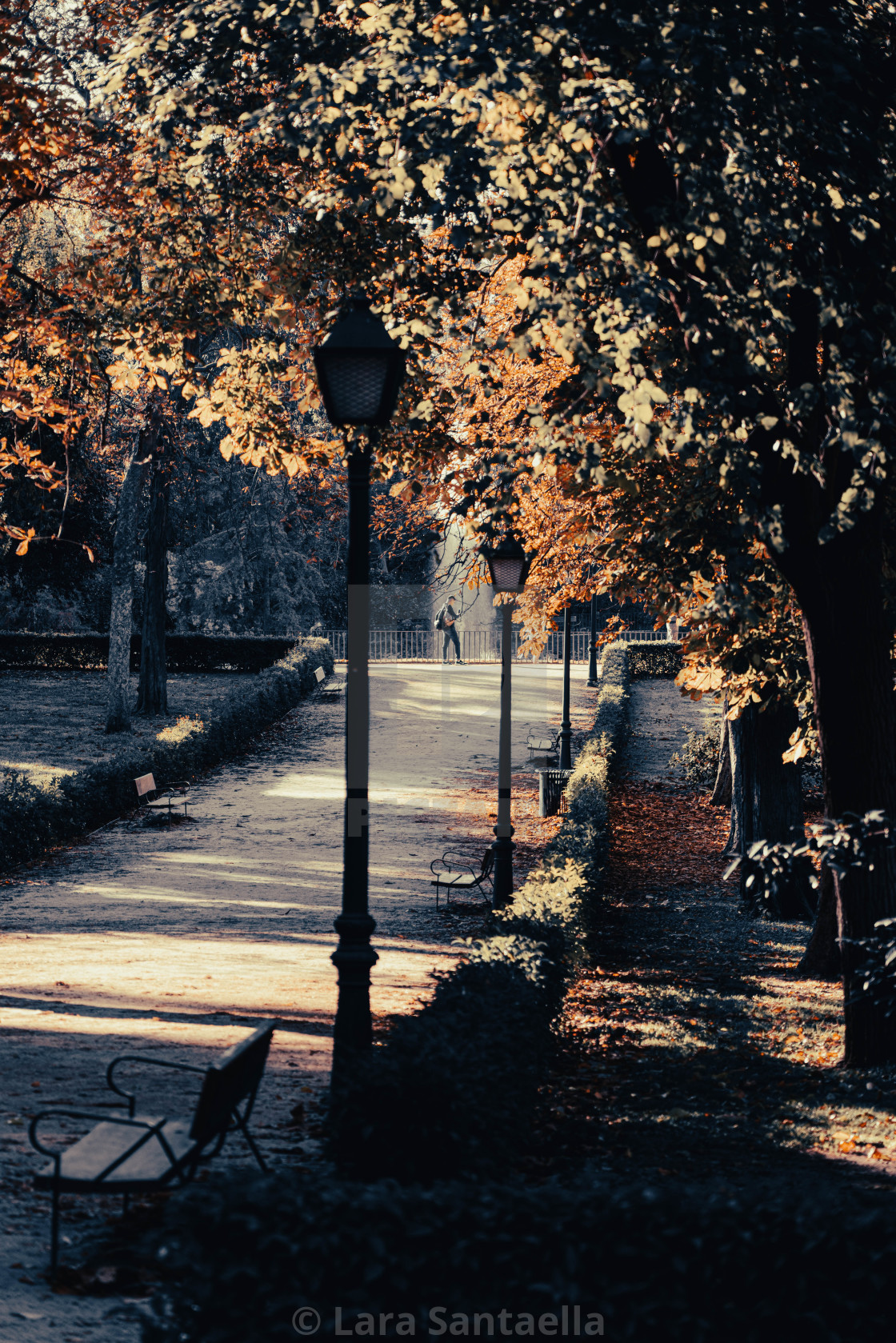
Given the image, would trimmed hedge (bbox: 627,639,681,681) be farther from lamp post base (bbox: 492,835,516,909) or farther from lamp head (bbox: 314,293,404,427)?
lamp head (bbox: 314,293,404,427)

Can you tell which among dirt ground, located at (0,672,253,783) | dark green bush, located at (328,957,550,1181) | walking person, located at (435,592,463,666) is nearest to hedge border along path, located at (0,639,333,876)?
dirt ground, located at (0,672,253,783)

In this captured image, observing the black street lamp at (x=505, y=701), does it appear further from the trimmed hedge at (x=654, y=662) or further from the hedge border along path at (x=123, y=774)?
the trimmed hedge at (x=654, y=662)

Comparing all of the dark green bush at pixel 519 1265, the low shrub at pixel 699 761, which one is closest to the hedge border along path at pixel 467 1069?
the dark green bush at pixel 519 1265

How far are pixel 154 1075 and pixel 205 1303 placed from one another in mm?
4229

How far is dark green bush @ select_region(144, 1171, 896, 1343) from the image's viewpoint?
3.81m

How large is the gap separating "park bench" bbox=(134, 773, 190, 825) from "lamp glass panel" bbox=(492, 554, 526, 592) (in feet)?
28.6

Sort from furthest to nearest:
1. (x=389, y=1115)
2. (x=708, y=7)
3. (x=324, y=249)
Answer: (x=324, y=249) < (x=708, y=7) < (x=389, y=1115)

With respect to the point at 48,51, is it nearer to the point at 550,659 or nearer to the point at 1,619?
the point at 1,619

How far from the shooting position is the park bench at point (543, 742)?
998 inches

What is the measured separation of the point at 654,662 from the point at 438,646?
1190 cm

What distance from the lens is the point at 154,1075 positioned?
780 cm

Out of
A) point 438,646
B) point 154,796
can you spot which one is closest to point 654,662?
point 438,646

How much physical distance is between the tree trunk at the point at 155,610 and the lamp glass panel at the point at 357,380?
24.2 m

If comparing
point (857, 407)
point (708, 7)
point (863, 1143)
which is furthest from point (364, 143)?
point (863, 1143)
